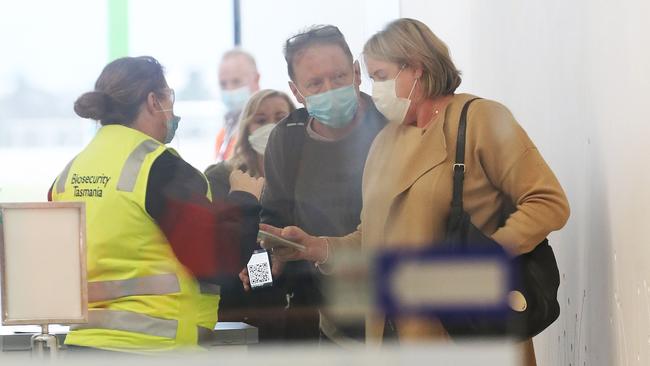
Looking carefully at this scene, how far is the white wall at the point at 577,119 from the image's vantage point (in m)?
2.57

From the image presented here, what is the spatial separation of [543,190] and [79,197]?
122cm

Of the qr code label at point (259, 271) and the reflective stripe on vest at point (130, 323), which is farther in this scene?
the qr code label at point (259, 271)

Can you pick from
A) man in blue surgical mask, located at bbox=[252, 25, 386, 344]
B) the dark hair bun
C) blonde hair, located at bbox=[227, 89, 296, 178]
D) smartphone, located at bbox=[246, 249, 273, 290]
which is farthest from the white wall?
the dark hair bun

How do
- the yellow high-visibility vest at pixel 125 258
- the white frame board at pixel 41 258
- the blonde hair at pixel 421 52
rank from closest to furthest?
the white frame board at pixel 41 258 → the yellow high-visibility vest at pixel 125 258 → the blonde hair at pixel 421 52

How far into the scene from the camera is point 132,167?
2.55 meters

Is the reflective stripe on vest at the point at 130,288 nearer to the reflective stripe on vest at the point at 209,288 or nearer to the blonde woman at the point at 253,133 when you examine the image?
the reflective stripe on vest at the point at 209,288

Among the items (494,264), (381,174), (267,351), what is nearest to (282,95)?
(381,174)

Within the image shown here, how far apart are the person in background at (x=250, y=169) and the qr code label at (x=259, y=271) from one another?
2 cm

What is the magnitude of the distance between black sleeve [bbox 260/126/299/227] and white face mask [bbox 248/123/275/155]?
0.04 ft

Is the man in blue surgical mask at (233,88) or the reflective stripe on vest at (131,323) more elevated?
the man in blue surgical mask at (233,88)

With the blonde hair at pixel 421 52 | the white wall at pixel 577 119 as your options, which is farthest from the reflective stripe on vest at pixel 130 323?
the white wall at pixel 577 119

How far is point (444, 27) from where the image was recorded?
2.70 metres

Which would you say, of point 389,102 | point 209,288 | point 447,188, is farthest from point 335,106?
point 209,288

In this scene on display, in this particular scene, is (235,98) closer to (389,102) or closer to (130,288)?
(389,102)
